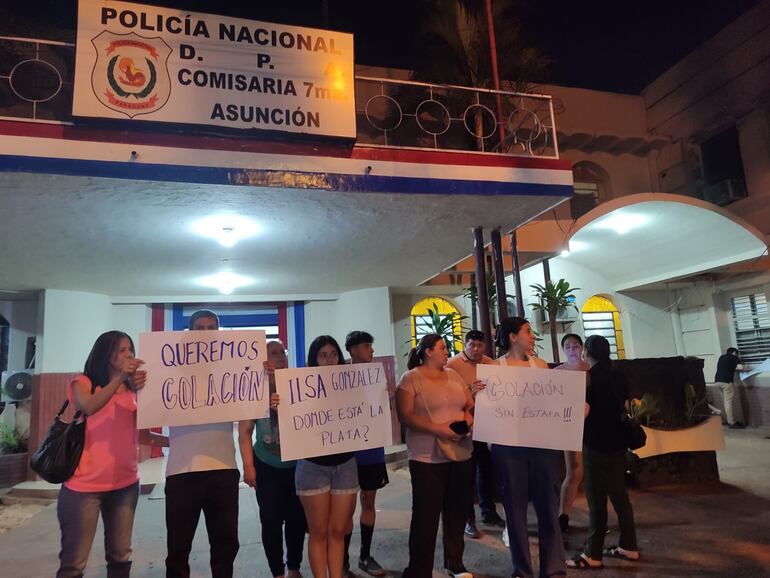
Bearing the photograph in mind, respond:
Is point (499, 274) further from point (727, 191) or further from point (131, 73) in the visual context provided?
point (727, 191)

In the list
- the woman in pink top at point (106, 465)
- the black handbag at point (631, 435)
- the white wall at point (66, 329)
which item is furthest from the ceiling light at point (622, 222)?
the white wall at point (66, 329)

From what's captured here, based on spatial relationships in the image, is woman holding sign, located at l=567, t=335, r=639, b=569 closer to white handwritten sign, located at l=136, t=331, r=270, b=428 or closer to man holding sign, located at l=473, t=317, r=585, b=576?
man holding sign, located at l=473, t=317, r=585, b=576

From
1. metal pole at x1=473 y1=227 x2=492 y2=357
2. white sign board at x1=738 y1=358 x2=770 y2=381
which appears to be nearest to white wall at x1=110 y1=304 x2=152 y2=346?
metal pole at x1=473 y1=227 x2=492 y2=357

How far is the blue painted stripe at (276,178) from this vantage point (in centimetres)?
387

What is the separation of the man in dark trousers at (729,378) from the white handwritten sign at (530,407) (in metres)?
9.23

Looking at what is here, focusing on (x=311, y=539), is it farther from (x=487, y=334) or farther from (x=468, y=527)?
(x=487, y=334)

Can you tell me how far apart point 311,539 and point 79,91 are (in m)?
3.81

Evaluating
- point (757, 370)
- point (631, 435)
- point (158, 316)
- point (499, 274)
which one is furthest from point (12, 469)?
point (757, 370)

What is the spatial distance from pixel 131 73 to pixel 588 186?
11579 mm

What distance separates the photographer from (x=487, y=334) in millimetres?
5707

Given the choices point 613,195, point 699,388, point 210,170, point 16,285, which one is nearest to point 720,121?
point 613,195

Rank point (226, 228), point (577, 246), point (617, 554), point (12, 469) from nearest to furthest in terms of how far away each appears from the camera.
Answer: point (617, 554) < point (226, 228) < point (12, 469) < point (577, 246)

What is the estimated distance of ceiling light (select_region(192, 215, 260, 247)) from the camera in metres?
5.18

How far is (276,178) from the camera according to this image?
4.38 m
